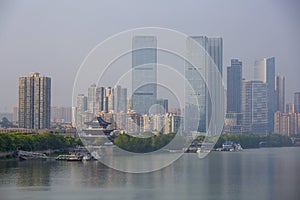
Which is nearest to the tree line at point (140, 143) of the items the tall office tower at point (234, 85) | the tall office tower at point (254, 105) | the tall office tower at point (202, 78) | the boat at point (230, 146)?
the boat at point (230, 146)

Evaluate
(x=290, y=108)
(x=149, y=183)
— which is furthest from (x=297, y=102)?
(x=149, y=183)

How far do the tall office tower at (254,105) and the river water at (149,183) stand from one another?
16.7 m

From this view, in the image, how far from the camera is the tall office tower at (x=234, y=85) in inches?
988

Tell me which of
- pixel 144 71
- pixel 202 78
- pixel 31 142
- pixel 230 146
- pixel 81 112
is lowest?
pixel 230 146

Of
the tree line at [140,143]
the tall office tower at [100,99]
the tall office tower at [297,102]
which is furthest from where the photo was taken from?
the tall office tower at [297,102]

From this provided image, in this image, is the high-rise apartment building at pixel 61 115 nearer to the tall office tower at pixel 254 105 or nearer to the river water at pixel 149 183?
the tall office tower at pixel 254 105

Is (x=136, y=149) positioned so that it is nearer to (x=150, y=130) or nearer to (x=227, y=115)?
(x=150, y=130)

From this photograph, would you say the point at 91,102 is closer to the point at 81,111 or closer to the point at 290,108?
the point at 81,111

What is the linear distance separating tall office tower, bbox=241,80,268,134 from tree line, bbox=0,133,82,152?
42.1ft

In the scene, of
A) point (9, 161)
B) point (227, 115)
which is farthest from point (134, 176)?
point (227, 115)

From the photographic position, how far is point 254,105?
85.2 ft

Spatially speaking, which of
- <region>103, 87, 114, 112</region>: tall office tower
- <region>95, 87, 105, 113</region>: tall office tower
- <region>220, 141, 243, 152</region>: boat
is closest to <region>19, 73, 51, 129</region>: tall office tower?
<region>95, 87, 105, 113</region>: tall office tower

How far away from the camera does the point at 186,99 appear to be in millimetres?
20062

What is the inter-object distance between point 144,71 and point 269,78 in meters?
10.4
